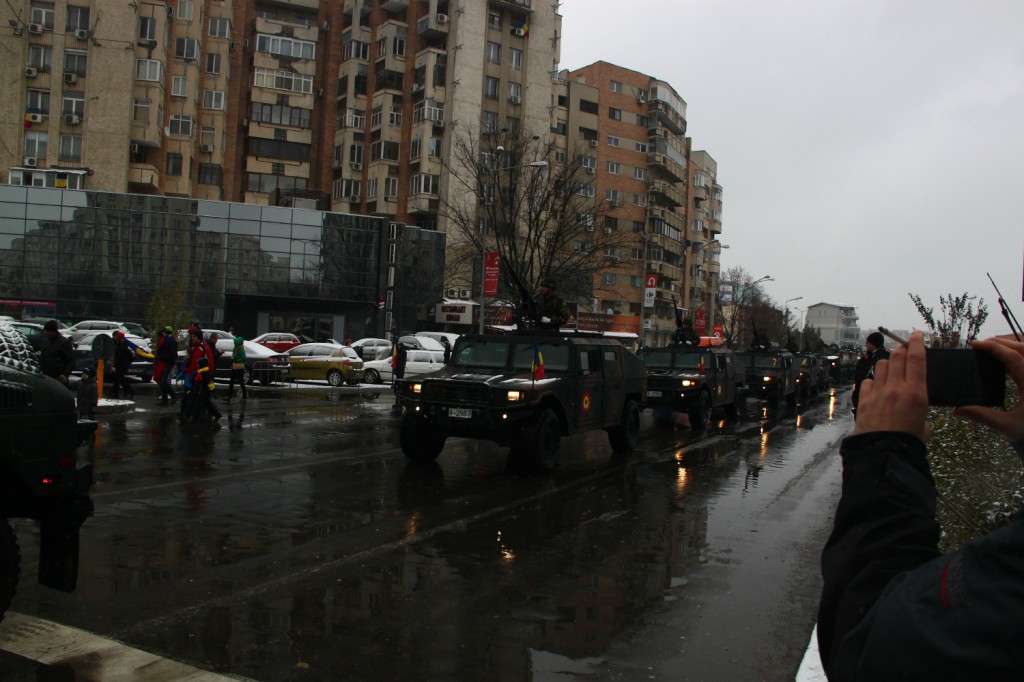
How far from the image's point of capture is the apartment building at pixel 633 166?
226 feet

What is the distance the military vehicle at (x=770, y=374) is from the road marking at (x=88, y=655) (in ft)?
72.7

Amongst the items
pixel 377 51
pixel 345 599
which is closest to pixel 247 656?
pixel 345 599

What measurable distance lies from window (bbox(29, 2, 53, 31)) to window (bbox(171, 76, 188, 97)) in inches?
279

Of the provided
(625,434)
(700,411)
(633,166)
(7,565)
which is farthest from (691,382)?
(633,166)

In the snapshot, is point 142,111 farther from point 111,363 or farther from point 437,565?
point 437,565

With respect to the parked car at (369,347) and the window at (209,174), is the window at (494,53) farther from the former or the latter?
the parked car at (369,347)

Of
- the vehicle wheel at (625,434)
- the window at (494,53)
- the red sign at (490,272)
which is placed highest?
the window at (494,53)

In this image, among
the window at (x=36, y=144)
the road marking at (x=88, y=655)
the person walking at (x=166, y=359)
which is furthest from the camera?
the window at (x=36, y=144)

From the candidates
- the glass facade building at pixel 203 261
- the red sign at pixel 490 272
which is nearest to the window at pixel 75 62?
the glass facade building at pixel 203 261

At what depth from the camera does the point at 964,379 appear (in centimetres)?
167

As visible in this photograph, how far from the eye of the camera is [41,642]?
457 cm

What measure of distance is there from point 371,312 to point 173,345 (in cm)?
3177

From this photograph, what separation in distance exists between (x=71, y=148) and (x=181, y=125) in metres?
6.76

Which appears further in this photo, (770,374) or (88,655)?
(770,374)
